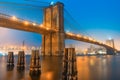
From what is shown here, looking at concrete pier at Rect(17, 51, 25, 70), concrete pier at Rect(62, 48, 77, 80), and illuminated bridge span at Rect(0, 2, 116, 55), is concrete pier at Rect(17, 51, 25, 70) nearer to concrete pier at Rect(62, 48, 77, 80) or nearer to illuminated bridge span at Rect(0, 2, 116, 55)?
concrete pier at Rect(62, 48, 77, 80)

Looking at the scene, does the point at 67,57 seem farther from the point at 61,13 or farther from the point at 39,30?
the point at 61,13

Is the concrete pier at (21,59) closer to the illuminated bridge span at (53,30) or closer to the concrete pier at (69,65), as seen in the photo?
the concrete pier at (69,65)

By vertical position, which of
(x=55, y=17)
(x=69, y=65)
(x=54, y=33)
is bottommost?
(x=69, y=65)

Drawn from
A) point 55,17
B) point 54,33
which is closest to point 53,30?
point 54,33

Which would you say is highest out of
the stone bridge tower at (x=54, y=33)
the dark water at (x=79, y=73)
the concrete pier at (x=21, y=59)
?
the stone bridge tower at (x=54, y=33)

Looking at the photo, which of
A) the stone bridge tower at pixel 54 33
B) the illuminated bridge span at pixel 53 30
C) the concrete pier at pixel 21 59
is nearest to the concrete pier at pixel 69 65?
the concrete pier at pixel 21 59

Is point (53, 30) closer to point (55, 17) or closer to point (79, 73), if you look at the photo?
point (55, 17)

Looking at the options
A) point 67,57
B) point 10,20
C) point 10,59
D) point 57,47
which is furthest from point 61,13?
point 67,57

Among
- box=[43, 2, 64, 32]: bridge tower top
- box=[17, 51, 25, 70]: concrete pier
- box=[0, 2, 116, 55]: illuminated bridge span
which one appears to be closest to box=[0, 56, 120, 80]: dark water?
box=[17, 51, 25, 70]: concrete pier
